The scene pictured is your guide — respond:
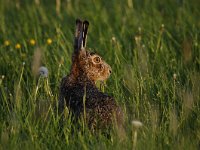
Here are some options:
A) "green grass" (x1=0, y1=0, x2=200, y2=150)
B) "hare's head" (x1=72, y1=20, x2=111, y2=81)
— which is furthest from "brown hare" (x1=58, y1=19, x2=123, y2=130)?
"green grass" (x1=0, y1=0, x2=200, y2=150)

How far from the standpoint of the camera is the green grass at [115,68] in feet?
17.1

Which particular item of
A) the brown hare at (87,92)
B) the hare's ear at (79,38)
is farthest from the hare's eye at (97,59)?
the hare's ear at (79,38)

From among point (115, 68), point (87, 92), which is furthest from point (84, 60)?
point (115, 68)

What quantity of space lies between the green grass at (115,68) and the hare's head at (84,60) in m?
0.21

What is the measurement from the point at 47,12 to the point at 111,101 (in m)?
4.88

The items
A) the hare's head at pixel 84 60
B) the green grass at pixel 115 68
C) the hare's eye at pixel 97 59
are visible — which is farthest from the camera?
the hare's eye at pixel 97 59

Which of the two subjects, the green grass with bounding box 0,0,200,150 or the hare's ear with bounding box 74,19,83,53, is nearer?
the green grass with bounding box 0,0,200,150

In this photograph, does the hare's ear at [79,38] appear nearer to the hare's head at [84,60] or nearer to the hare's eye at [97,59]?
the hare's head at [84,60]

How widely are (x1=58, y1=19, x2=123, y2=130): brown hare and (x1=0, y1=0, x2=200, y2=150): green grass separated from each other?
115mm

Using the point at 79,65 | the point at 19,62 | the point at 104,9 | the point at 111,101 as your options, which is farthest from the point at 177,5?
the point at 111,101

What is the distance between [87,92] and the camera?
18.8 feet

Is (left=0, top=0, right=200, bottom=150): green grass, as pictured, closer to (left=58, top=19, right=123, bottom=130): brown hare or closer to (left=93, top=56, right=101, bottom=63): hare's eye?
(left=58, top=19, right=123, bottom=130): brown hare

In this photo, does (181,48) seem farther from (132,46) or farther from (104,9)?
(104,9)

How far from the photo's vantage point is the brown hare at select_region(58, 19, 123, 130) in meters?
5.30
